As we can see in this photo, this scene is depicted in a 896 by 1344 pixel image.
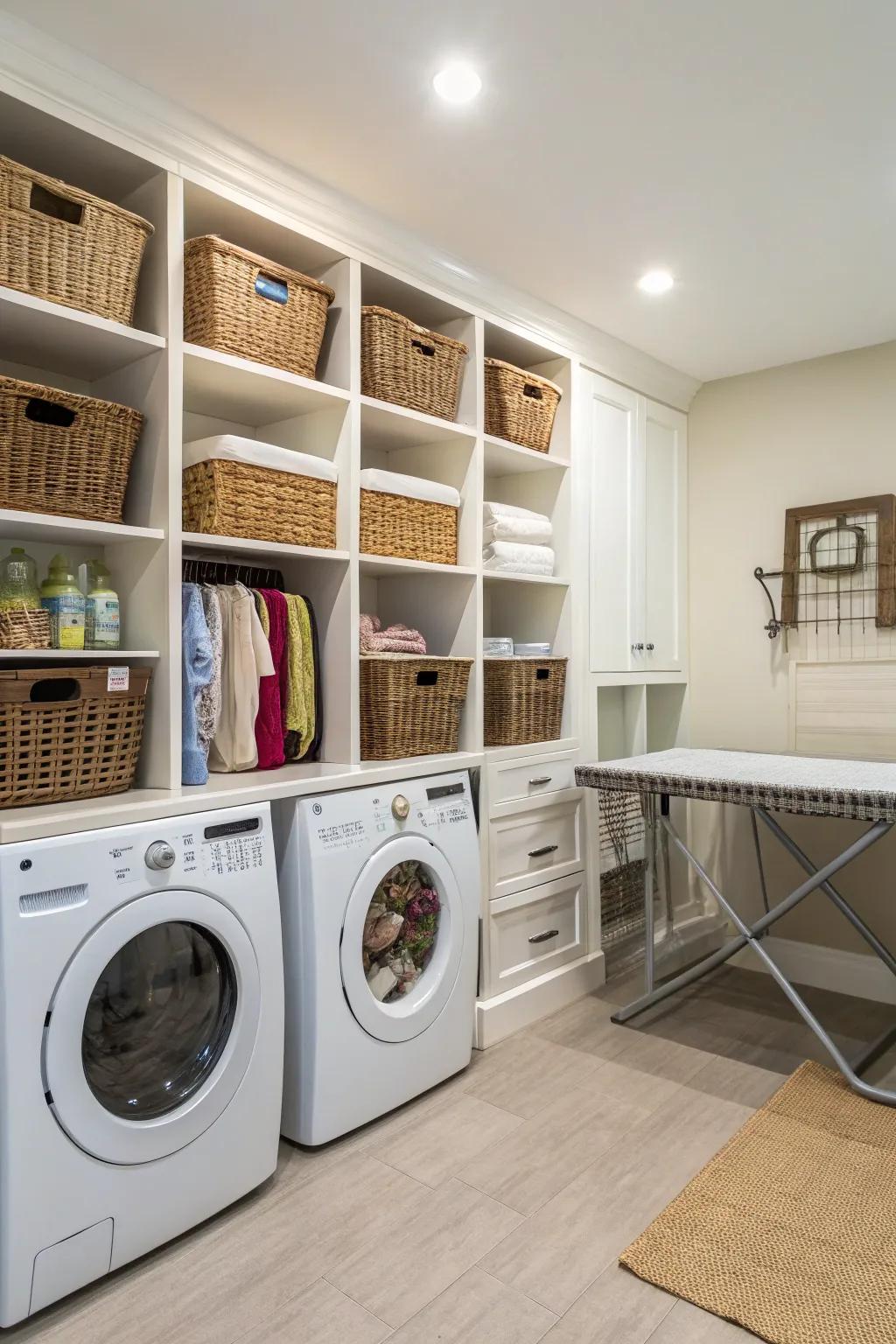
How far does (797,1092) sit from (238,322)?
250cm

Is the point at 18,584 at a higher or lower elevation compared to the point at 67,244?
lower

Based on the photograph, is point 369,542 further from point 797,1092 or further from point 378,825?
point 797,1092

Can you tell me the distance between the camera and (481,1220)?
1.90 metres

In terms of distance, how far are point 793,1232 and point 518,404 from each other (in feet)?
7.82

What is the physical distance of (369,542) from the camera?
8.16 ft

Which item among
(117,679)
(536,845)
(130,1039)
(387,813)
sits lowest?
(130,1039)

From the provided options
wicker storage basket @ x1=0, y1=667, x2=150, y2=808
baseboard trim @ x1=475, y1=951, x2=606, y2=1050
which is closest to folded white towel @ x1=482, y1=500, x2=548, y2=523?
wicker storage basket @ x1=0, y1=667, x2=150, y2=808

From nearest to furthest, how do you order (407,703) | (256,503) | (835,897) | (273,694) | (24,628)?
1. (24,628)
2. (256,503)
3. (273,694)
4. (407,703)
5. (835,897)

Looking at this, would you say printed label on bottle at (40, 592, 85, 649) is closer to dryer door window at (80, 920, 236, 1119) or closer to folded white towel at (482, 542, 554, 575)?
dryer door window at (80, 920, 236, 1119)

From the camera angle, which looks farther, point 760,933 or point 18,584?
point 760,933

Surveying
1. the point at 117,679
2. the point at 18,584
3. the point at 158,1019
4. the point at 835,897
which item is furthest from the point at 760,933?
the point at 18,584

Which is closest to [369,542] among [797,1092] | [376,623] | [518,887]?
[376,623]

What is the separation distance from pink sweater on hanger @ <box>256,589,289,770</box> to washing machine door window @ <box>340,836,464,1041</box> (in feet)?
1.27

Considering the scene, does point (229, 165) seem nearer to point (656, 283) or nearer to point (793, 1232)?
point (656, 283)
